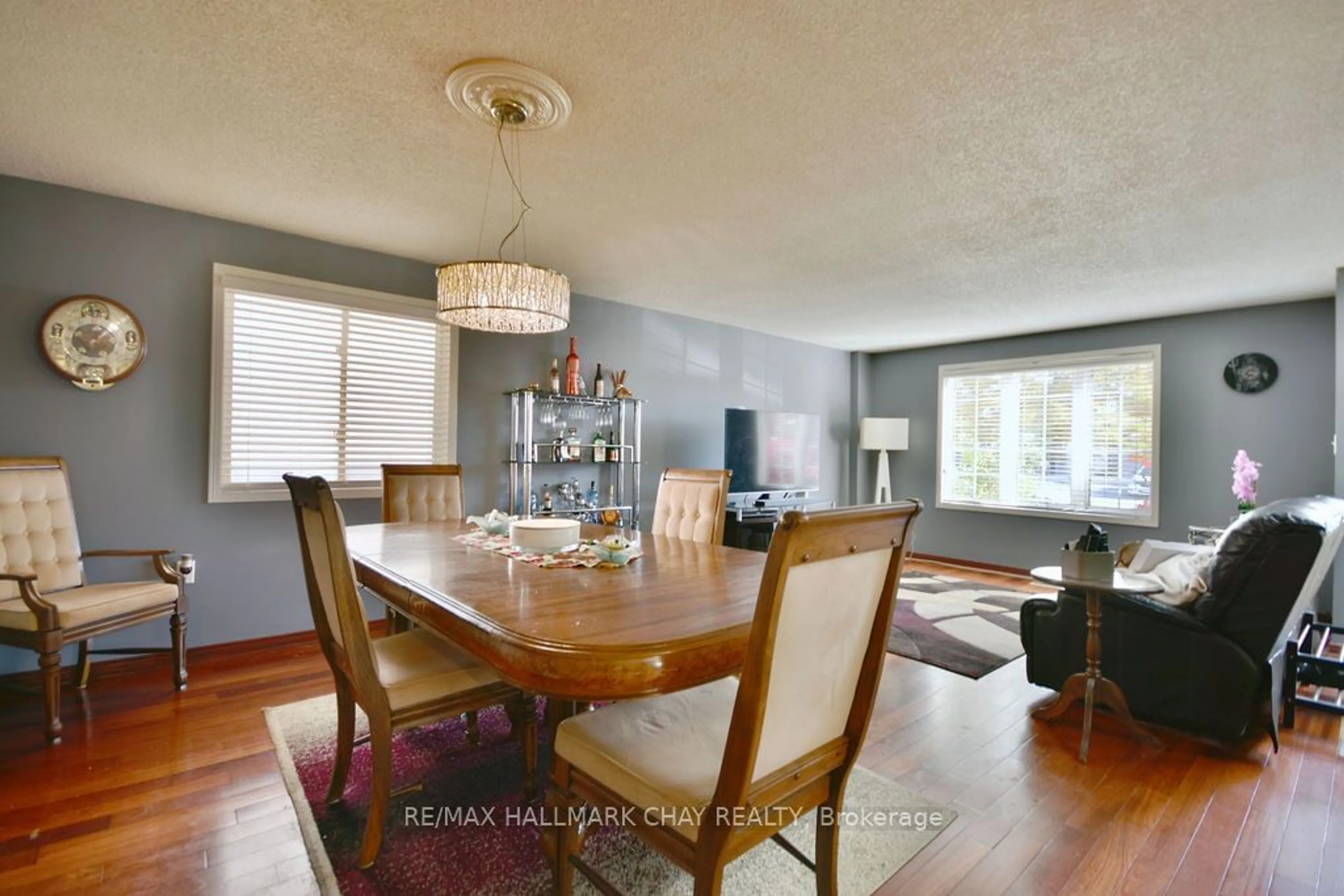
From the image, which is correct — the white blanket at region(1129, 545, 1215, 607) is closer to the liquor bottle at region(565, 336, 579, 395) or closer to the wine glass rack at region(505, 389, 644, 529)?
the wine glass rack at region(505, 389, 644, 529)

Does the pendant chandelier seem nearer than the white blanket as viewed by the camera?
Yes

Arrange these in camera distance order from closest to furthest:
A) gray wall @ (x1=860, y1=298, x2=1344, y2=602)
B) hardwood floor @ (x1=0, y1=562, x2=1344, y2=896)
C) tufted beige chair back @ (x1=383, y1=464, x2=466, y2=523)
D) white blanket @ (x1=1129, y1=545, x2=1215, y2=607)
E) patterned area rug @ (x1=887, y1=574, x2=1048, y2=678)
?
hardwood floor @ (x1=0, y1=562, x2=1344, y2=896)
white blanket @ (x1=1129, y1=545, x2=1215, y2=607)
tufted beige chair back @ (x1=383, y1=464, x2=466, y2=523)
patterned area rug @ (x1=887, y1=574, x2=1048, y2=678)
gray wall @ (x1=860, y1=298, x2=1344, y2=602)

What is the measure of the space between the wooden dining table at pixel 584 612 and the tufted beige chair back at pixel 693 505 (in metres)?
0.60

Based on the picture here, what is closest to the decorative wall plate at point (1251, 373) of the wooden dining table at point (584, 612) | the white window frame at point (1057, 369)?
the white window frame at point (1057, 369)

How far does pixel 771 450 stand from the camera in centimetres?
554

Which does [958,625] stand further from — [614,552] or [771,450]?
[614,552]

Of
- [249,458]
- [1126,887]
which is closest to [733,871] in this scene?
[1126,887]

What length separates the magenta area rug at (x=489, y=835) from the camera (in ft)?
5.14

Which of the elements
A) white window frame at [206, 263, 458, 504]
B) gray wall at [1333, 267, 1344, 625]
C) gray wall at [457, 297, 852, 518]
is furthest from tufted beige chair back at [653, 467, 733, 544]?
gray wall at [1333, 267, 1344, 625]

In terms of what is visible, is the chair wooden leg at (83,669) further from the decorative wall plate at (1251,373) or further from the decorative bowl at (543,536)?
the decorative wall plate at (1251,373)

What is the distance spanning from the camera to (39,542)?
8.55 ft

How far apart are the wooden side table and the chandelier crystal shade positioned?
7.22 ft

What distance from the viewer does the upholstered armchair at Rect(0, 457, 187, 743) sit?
2250 mm

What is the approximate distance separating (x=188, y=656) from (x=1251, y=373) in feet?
23.8
